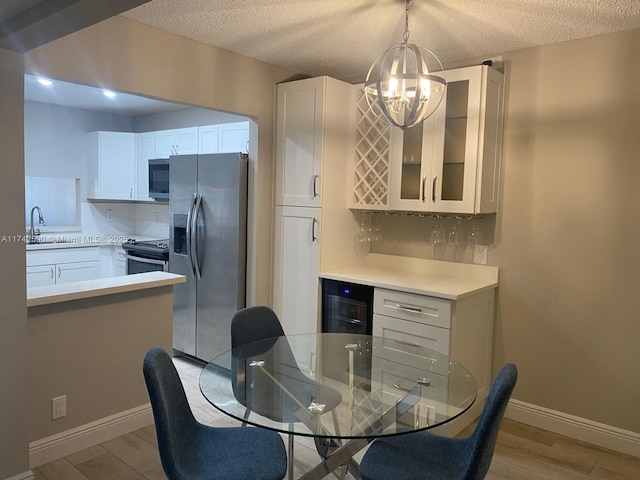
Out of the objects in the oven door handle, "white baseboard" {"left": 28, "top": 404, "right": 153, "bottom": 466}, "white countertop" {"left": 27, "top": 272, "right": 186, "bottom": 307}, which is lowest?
"white baseboard" {"left": 28, "top": 404, "right": 153, "bottom": 466}

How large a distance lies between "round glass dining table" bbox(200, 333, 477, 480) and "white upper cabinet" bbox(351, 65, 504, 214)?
3.61 ft

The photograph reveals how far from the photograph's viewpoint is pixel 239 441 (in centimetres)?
198

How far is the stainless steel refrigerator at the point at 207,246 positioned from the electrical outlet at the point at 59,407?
1342 mm

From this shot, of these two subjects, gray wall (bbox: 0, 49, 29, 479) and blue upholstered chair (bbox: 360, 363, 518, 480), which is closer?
blue upholstered chair (bbox: 360, 363, 518, 480)

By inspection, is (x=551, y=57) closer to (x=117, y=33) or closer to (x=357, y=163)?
(x=357, y=163)

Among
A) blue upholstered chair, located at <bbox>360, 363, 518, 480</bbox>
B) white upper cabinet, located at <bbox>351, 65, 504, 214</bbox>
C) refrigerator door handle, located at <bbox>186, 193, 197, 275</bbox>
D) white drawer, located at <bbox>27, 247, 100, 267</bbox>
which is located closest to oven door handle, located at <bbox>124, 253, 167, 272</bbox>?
refrigerator door handle, located at <bbox>186, 193, 197, 275</bbox>

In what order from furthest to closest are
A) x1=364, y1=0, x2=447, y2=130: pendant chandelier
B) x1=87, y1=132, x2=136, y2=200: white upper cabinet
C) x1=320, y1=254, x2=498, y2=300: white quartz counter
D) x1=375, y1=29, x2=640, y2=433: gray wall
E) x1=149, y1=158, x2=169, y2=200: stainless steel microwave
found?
x1=87, y1=132, x2=136, y2=200: white upper cabinet → x1=149, y1=158, x2=169, y2=200: stainless steel microwave → x1=320, y1=254, x2=498, y2=300: white quartz counter → x1=375, y1=29, x2=640, y2=433: gray wall → x1=364, y1=0, x2=447, y2=130: pendant chandelier

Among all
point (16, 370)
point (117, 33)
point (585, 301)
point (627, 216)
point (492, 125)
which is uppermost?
point (117, 33)

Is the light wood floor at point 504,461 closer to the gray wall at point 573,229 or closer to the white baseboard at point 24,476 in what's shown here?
the white baseboard at point 24,476

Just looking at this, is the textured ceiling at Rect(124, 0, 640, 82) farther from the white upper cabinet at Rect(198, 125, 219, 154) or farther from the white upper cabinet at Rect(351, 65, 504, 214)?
the white upper cabinet at Rect(198, 125, 219, 154)

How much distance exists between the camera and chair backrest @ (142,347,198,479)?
65.6 inches

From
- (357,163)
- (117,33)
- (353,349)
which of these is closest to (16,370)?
(353,349)

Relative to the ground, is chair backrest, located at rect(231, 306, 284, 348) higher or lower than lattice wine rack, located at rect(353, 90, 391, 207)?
lower

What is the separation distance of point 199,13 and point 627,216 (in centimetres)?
259
